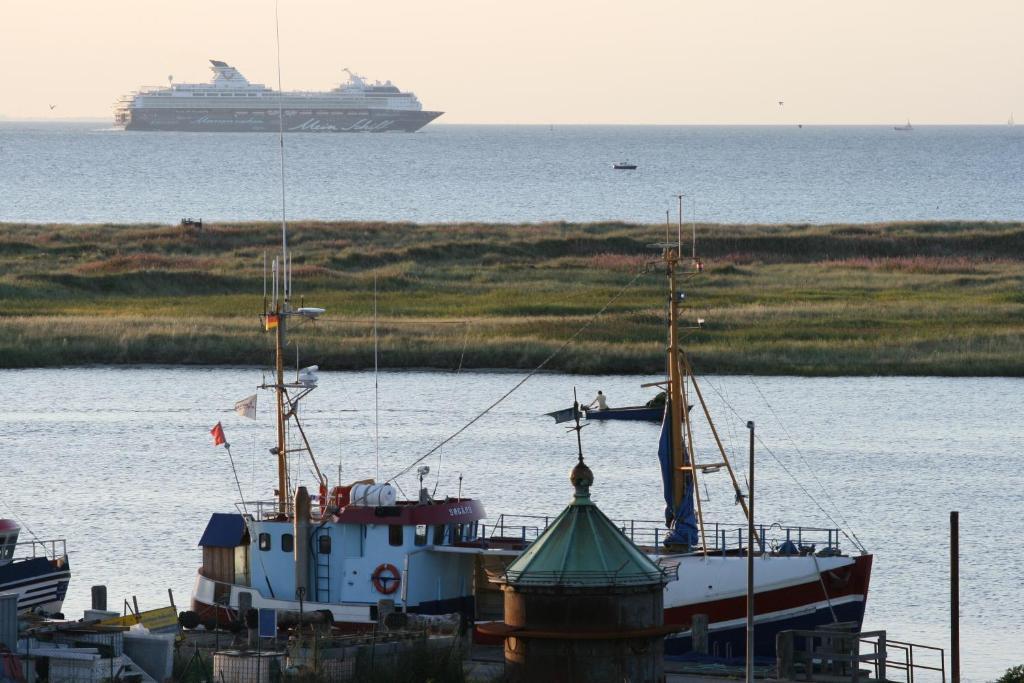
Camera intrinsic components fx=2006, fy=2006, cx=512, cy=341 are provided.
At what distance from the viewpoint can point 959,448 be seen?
65000 millimetres

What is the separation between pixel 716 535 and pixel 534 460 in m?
21.8

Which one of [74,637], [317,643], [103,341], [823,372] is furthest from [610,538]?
[103,341]

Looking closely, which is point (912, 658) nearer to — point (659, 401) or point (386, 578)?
point (659, 401)

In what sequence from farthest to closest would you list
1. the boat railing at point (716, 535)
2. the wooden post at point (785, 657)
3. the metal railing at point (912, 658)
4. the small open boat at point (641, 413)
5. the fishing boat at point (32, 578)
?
the fishing boat at point (32, 578) < the boat railing at point (716, 535) < the small open boat at point (641, 413) < the metal railing at point (912, 658) < the wooden post at point (785, 657)

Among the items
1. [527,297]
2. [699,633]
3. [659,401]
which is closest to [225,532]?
[659,401]

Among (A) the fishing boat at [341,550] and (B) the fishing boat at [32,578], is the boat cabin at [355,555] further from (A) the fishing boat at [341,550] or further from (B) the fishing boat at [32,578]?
(B) the fishing boat at [32,578]

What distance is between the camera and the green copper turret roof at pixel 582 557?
21.4 m

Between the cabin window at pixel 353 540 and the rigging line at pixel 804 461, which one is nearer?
the cabin window at pixel 353 540

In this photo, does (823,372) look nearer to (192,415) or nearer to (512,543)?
(192,415)

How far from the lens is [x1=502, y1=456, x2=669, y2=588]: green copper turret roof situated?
21.4 meters

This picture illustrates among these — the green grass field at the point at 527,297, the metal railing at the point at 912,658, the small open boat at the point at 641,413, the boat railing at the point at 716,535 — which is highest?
the green grass field at the point at 527,297

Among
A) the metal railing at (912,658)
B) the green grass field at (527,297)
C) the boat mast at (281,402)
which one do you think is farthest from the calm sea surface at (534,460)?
the boat mast at (281,402)

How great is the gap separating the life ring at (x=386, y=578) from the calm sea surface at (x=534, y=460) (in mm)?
7939

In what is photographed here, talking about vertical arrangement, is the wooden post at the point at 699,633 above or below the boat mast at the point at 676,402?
below
